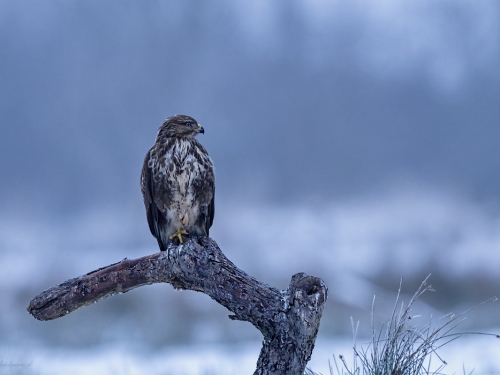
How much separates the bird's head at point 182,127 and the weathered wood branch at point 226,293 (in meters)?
1.21

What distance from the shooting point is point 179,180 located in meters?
5.21

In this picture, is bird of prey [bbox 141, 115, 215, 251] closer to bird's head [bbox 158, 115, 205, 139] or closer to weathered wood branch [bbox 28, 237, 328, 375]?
bird's head [bbox 158, 115, 205, 139]

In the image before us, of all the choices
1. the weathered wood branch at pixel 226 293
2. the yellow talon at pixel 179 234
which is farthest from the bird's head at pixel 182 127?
the weathered wood branch at pixel 226 293

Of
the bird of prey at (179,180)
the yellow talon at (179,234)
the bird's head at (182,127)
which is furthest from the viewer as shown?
the yellow talon at (179,234)

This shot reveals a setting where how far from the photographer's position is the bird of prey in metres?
5.22

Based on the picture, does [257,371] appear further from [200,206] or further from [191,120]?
[191,120]

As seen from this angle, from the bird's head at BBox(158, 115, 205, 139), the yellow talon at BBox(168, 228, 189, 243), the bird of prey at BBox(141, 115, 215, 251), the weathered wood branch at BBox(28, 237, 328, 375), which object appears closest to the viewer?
the weathered wood branch at BBox(28, 237, 328, 375)

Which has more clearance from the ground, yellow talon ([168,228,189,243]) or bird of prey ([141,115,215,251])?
bird of prey ([141,115,215,251])

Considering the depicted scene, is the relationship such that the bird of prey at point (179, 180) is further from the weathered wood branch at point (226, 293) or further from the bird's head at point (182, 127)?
the weathered wood branch at point (226, 293)

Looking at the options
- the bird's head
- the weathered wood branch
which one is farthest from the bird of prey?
the weathered wood branch

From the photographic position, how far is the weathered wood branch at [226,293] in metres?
3.85

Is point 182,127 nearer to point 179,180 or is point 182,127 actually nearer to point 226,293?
point 179,180

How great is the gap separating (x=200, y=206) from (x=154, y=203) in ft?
1.47

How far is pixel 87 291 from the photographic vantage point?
14.9ft
